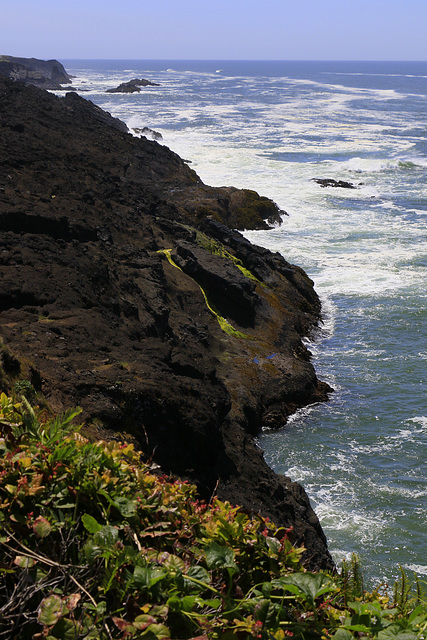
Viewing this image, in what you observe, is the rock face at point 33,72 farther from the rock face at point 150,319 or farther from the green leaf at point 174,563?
the green leaf at point 174,563

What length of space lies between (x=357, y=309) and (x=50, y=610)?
57.7ft

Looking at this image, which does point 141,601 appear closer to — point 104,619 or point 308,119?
point 104,619

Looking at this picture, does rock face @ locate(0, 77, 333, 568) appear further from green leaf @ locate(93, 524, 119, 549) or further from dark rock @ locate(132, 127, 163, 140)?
dark rock @ locate(132, 127, 163, 140)

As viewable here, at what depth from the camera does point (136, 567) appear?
219 centimetres

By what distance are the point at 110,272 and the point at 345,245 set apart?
50.2 feet

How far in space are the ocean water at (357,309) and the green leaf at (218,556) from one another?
6.41 m

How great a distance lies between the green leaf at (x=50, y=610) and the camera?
2.00 metres

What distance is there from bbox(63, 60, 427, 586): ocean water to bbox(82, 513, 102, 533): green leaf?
21.8 ft

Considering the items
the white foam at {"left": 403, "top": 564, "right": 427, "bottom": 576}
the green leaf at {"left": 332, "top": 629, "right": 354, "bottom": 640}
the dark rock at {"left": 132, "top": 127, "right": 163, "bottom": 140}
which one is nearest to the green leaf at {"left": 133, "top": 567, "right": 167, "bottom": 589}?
the green leaf at {"left": 332, "top": 629, "right": 354, "bottom": 640}

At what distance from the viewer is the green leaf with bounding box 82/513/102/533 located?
231 centimetres

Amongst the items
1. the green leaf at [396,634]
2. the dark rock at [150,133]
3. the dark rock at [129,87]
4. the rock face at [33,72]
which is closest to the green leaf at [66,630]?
the green leaf at [396,634]

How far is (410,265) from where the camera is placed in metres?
22.9

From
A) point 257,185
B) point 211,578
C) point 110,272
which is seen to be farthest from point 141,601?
point 257,185

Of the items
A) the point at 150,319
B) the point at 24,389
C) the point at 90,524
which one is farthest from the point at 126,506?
the point at 150,319
